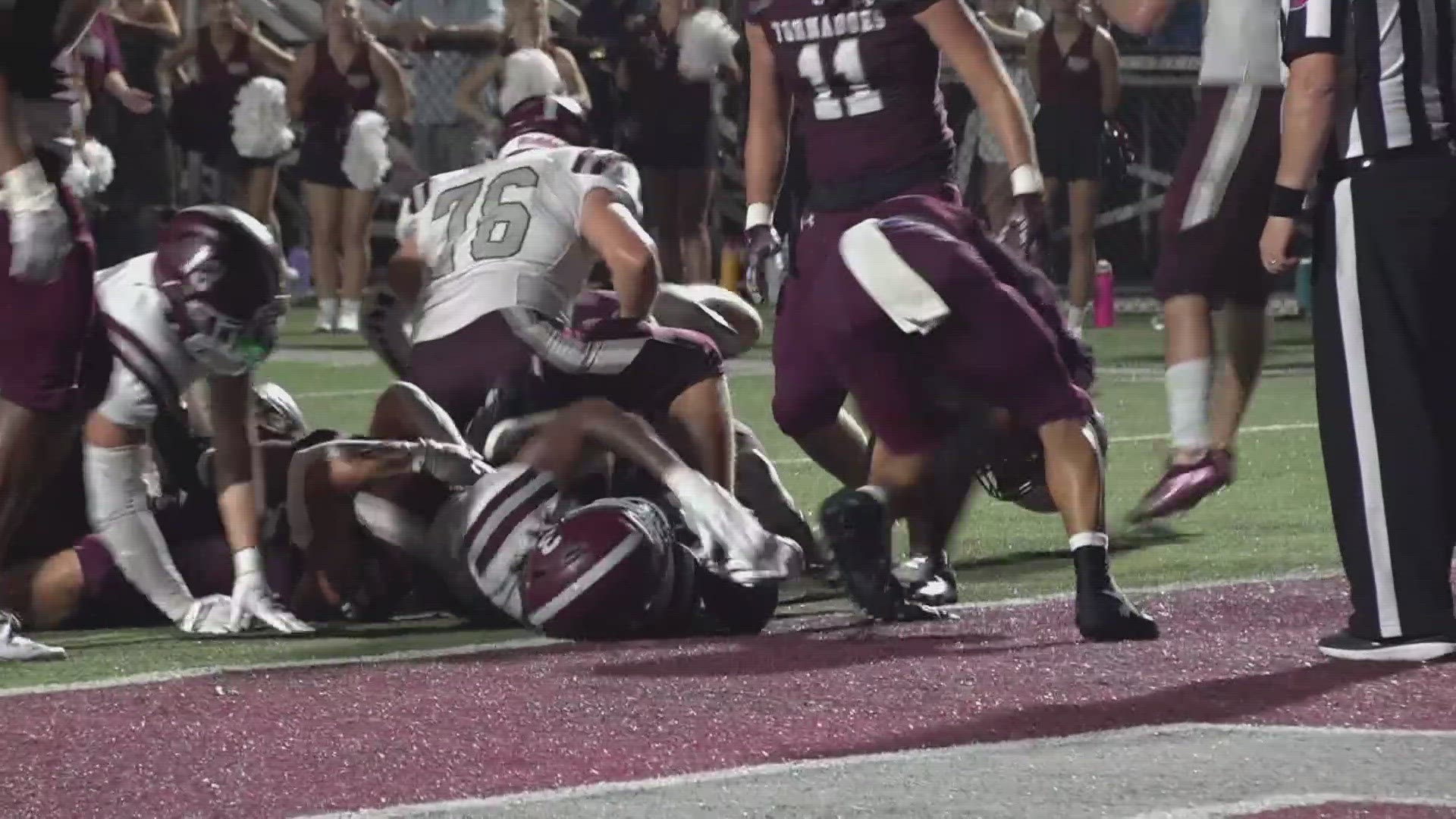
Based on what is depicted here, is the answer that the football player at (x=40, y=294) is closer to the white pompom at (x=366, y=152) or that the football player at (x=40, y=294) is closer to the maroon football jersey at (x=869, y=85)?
the maroon football jersey at (x=869, y=85)

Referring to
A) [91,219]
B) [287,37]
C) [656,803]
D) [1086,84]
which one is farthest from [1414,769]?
[287,37]

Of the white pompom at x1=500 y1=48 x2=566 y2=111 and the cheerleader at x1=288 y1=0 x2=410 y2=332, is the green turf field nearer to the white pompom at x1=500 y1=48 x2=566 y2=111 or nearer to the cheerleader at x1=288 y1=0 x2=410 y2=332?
the white pompom at x1=500 y1=48 x2=566 y2=111

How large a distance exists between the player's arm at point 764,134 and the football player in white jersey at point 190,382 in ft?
3.94

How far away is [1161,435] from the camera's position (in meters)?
11.2

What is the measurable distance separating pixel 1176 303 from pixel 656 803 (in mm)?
4474

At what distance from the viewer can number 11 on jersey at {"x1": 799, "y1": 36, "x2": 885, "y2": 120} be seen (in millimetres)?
6574

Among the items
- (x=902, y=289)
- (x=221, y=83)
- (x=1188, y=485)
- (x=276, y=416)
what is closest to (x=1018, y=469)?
(x=1188, y=485)

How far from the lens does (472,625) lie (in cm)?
680

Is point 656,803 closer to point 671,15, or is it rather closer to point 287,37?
point 671,15

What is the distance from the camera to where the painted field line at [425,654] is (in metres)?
5.72

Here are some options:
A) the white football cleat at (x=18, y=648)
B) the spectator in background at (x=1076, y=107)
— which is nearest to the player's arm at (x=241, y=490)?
the white football cleat at (x=18, y=648)

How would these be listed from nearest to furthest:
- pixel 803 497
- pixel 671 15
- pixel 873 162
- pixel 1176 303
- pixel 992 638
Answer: pixel 992 638 < pixel 873 162 < pixel 1176 303 < pixel 803 497 < pixel 671 15

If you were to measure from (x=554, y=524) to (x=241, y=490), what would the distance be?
756 millimetres

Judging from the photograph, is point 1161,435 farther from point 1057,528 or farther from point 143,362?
point 143,362
